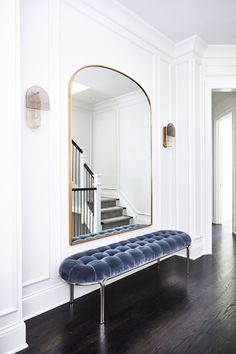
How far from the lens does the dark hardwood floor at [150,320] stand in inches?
67.8

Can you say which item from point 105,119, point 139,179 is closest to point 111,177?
point 139,179

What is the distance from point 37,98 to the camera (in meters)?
2.08

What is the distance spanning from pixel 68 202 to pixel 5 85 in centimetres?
114

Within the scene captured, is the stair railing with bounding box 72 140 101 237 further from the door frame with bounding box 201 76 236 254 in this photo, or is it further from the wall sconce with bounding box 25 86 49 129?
the door frame with bounding box 201 76 236 254

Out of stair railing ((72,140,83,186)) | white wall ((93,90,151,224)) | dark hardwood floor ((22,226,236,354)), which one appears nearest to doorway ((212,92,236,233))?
white wall ((93,90,151,224))

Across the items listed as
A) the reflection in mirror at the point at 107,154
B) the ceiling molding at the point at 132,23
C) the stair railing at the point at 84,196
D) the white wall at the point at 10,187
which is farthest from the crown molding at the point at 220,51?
the white wall at the point at 10,187

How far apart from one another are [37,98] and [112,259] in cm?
151

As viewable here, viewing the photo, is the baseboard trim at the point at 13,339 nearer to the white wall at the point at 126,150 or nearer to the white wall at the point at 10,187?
the white wall at the point at 10,187

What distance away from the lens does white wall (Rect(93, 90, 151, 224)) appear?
2.87 m

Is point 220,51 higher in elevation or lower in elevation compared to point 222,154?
higher

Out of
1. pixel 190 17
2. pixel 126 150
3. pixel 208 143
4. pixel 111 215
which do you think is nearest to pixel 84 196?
pixel 111 215

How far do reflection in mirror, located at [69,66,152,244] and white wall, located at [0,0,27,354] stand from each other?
684mm

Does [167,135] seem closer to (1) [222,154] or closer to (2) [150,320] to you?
(2) [150,320]

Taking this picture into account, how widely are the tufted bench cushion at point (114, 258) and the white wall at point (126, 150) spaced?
54 cm
